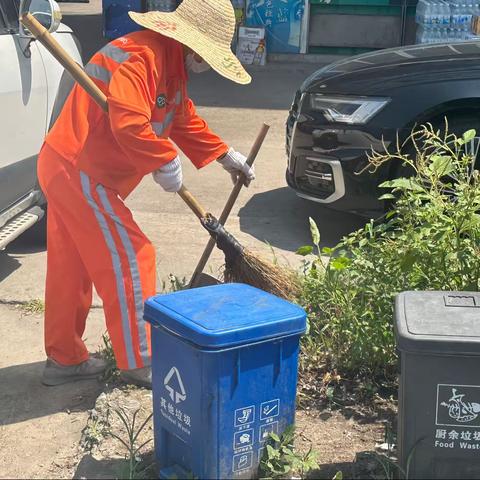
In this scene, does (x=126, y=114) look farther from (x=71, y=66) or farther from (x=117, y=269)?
(x=117, y=269)

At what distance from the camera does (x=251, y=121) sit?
995 cm

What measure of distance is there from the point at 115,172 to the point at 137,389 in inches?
37.9

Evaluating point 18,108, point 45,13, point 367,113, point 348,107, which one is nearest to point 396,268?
point 367,113

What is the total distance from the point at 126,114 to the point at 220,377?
1.24 metres

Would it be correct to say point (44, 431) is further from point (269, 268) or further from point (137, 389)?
point (269, 268)

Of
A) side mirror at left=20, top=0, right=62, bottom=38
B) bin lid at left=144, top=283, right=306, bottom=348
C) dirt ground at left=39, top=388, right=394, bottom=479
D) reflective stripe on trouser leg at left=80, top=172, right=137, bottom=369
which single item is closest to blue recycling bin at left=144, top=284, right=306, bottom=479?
bin lid at left=144, top=283, right=306, bottom=348

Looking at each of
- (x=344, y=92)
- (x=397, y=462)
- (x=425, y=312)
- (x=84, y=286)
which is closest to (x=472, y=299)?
(x=425, y=312)

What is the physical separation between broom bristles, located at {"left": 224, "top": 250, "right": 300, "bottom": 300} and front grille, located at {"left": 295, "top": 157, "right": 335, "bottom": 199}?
167cm

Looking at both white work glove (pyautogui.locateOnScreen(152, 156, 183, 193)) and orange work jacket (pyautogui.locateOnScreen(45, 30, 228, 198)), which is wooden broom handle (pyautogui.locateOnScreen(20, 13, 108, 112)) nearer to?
orange work jacket (pyautogui.locateOnScreen(45, 30, 228, 198))

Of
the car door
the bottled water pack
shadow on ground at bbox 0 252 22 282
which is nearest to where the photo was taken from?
the car door

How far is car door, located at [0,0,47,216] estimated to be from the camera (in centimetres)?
494

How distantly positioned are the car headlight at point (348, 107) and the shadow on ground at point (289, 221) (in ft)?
2.84

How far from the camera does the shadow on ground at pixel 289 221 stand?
6289mm

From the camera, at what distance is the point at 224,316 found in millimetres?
2959
